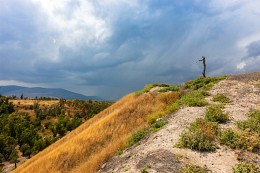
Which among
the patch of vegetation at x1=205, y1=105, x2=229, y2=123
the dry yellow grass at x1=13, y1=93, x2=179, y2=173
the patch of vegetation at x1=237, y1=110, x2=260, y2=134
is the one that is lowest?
the dry yellow grass at x1=13, y1=93, x2=179, y2=173

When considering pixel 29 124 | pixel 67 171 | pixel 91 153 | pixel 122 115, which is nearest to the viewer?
pixel 67 171

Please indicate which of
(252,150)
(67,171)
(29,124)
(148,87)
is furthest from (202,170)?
(29,124)

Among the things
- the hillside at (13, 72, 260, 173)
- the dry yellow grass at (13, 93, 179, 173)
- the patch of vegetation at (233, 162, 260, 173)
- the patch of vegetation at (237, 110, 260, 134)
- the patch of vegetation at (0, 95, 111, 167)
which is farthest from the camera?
the patch of vegetation at (0, 95, 111, 167)

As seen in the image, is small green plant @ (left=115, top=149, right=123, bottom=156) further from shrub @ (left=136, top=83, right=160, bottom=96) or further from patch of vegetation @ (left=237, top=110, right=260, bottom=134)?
shrub @ (left=136, top=83, right=160, bottom=96)

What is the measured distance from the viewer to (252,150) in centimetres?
1168

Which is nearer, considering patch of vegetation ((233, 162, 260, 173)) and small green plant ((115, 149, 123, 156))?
patch of vegetation ((233, 162, 260, 173))

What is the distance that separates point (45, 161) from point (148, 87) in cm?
1736

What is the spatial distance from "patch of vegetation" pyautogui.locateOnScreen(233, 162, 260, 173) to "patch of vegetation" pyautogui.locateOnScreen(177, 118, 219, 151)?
196 centimetres

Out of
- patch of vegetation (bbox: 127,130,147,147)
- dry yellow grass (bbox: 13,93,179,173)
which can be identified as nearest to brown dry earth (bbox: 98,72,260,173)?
patch of vegetation (bbox: 127,130,147,147)

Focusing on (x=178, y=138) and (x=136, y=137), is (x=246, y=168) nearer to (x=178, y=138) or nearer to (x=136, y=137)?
(x=178, y=138)

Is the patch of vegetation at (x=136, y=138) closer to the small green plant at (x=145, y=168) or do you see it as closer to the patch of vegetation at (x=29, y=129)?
the small green plant at (x=145, y=168)

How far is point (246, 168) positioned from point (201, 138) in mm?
2733

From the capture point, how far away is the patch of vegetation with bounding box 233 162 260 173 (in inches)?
375

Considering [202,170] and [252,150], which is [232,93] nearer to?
[252,150]
